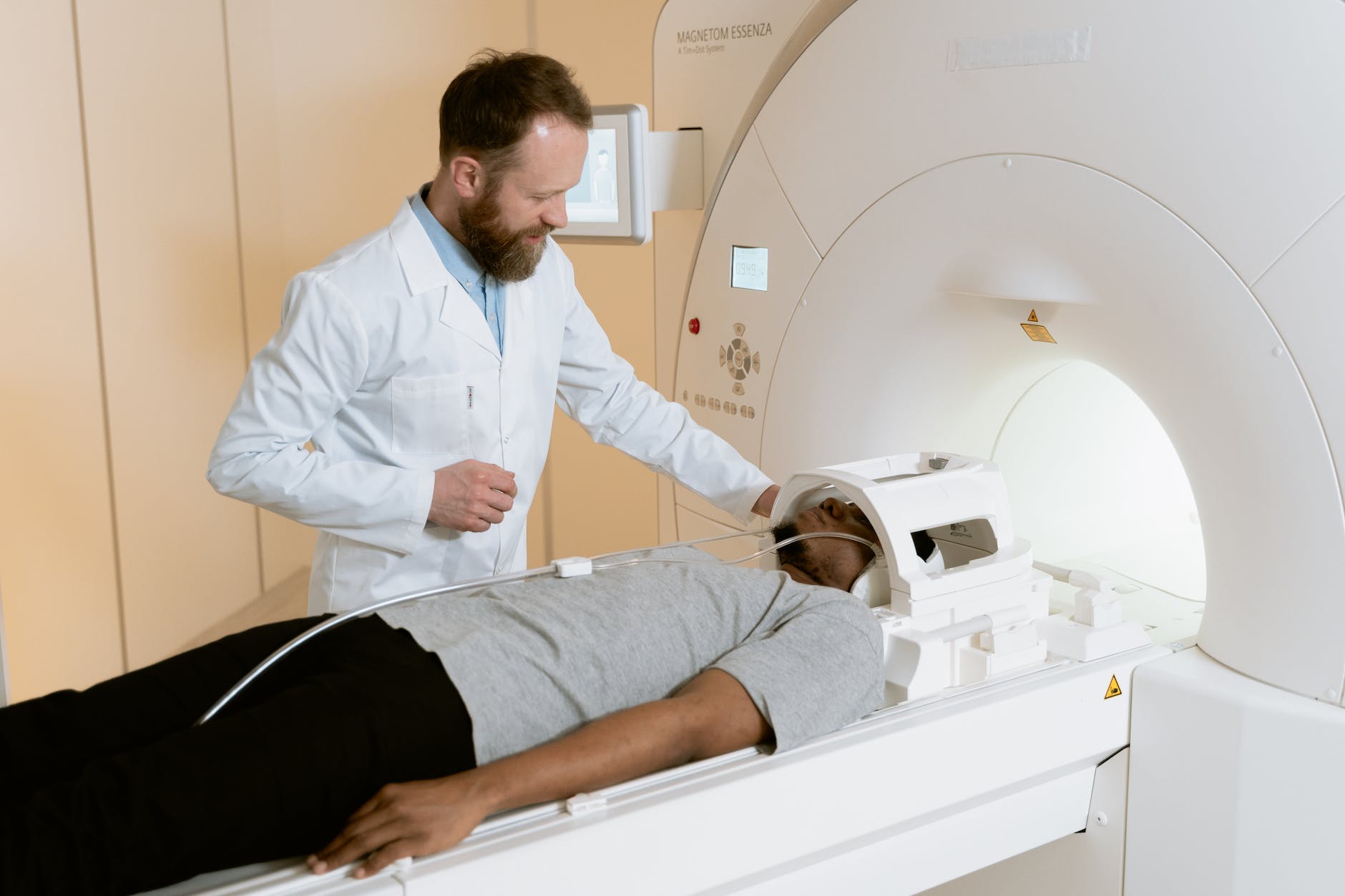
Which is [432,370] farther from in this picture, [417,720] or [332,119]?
[332,119]

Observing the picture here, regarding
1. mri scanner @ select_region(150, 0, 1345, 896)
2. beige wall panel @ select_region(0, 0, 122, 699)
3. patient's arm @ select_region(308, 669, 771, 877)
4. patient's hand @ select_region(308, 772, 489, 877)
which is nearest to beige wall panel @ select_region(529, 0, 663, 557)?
beige wall panel @ select_region(0, 0, 122, 699)

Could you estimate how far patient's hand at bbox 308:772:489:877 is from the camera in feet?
3.62

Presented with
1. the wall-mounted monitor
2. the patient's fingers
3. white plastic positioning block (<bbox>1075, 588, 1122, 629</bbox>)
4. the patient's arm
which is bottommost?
the patient's fingers

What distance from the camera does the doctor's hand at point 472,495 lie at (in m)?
1.62

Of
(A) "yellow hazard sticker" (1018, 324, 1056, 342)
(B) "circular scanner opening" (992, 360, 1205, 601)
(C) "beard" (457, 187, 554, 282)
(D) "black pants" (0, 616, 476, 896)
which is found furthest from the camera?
(B) "circular scanner opening" (992, 360, 1205, 601)

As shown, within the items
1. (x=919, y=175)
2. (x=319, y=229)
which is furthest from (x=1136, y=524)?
(x=319, y=229)

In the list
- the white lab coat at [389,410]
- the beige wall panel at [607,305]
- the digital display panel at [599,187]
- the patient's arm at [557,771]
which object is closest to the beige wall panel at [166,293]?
the beige wall panel at [607,305]

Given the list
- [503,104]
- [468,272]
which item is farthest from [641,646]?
[503,104]

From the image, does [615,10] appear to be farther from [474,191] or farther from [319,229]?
[474,191]

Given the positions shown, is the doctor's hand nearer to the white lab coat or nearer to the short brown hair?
the white lab coat

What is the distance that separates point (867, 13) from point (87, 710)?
4.97 feet

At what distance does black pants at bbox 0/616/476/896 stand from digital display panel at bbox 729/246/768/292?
115 centimetres

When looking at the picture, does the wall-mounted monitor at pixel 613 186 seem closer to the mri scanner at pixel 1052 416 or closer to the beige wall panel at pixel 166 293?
the mri scanner at pixel 1052 416

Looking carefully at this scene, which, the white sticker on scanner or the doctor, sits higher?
the white sticker on scanner
